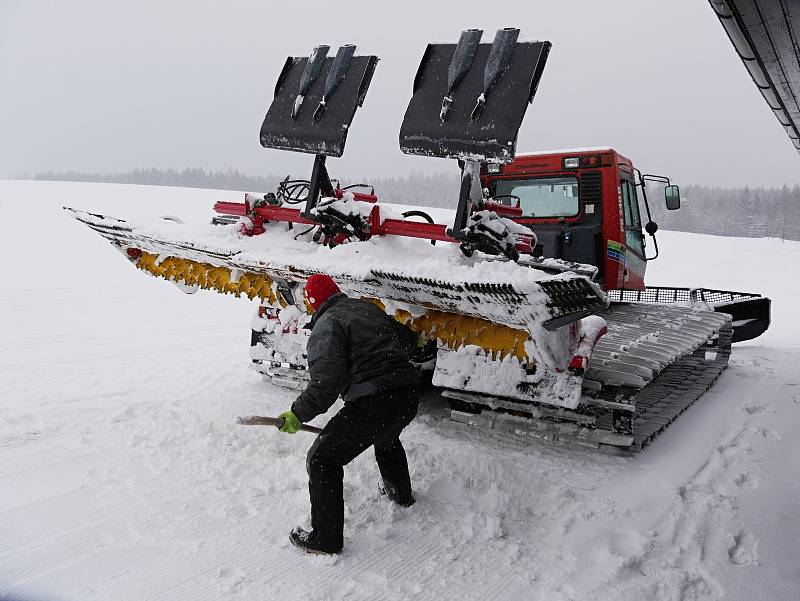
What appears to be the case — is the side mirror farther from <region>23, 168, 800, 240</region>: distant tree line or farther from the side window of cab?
<region>23, 168, 800, 240</region>: distant tree line

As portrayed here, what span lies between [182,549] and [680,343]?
153 inches

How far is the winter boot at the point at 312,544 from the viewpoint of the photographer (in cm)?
314

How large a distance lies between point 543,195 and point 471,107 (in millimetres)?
3481

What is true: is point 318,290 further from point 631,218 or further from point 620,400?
point 631,218

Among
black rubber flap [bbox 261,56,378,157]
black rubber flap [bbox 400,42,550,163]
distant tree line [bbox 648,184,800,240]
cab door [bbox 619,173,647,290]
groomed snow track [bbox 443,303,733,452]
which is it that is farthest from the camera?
distant tree line [bbox 648,184,800,240]

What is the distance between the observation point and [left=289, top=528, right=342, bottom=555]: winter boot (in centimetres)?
314

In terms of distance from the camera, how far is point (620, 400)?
13.4 ft

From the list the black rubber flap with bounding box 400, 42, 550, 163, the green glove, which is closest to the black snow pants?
the green glove

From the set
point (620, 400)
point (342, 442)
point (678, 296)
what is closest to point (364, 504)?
point (342, 442)

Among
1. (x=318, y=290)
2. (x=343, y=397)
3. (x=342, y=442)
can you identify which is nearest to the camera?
(x=342, y=442)

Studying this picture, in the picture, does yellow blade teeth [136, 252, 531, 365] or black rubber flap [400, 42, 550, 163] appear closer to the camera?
black rubber flap [400, 42, 550, 163]

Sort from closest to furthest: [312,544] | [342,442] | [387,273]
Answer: [312,544]
[342,442]
[387,273]

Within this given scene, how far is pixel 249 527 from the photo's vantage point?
11.0 ft

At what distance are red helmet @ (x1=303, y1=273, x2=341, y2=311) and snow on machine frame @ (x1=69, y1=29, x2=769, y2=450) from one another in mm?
378
